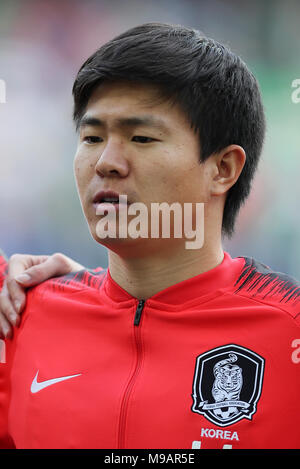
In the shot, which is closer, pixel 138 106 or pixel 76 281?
pixel 138 106

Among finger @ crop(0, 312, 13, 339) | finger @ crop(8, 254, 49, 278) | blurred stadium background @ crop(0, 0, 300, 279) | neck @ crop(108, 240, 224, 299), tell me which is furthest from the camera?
blurred stadium background @ crop(0, 0, 300, 279)

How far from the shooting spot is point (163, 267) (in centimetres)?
151

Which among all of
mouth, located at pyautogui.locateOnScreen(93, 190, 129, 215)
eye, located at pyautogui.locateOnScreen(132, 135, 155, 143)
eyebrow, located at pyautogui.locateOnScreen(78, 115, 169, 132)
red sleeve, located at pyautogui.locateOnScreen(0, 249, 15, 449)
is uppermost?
eyebrow, located at pyautogui.locateOnScreen(78, 115, 169, 132)

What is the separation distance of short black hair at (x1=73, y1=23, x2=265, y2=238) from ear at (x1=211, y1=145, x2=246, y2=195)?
1.0 inches

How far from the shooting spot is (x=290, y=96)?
5.16 m

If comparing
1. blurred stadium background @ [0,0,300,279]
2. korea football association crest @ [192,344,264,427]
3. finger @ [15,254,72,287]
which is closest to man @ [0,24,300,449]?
korea football association crest @ [192,344,264,427]

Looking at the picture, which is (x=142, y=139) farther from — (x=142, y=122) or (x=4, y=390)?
(x=4, y=390)

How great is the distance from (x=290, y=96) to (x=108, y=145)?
4.10 m

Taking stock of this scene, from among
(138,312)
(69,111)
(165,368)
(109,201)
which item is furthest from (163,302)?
(69,111)

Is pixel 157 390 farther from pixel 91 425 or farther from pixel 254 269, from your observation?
pixel 254 269

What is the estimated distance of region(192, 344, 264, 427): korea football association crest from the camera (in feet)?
4.25

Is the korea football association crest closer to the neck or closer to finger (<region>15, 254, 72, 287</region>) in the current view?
the neck

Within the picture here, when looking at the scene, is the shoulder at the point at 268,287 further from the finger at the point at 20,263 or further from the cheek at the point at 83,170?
the finger at the point at 20,263

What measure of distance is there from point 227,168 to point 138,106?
0.30 m
